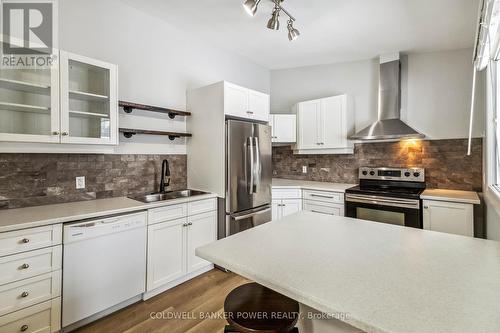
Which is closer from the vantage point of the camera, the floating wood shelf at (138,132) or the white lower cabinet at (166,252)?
the white lower cabinet at (166,252)

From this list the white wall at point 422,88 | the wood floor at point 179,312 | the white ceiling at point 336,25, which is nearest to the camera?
the wood floor at point 179,312

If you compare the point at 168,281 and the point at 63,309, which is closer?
the point at 63,309

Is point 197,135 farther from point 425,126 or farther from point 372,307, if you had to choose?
point 425,126

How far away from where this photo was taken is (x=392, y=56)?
11.2ft

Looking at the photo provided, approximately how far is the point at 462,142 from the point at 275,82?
2.92 m

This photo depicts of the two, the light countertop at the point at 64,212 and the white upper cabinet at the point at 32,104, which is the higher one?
the white upper cabinet at the point at 32,104

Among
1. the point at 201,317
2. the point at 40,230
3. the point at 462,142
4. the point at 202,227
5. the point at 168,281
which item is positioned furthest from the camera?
the point at 462,142

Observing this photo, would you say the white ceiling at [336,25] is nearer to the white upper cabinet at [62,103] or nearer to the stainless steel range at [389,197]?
→ the white upper cabinet at [62,103]

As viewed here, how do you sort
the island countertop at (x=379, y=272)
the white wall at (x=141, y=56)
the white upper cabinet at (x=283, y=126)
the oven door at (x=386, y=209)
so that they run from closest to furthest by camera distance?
the island countertop at (x=379, y=272), the white wall at (x=141, y=56), the oven door at (x=386, y=209), the white upper cabinet at (x=283, y=126)

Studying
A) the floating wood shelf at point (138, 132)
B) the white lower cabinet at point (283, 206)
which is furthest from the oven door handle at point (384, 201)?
the floating wood shelf at point (138, 132)

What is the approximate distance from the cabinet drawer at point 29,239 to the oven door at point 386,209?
2978 millimetres

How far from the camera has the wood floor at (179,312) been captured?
1.90 m

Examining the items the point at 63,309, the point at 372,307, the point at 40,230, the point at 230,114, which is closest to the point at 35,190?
the point at 40,230

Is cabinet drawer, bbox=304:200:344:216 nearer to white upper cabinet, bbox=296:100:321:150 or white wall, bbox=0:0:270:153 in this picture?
white upper cabinet, bbox=296:100:321:150
